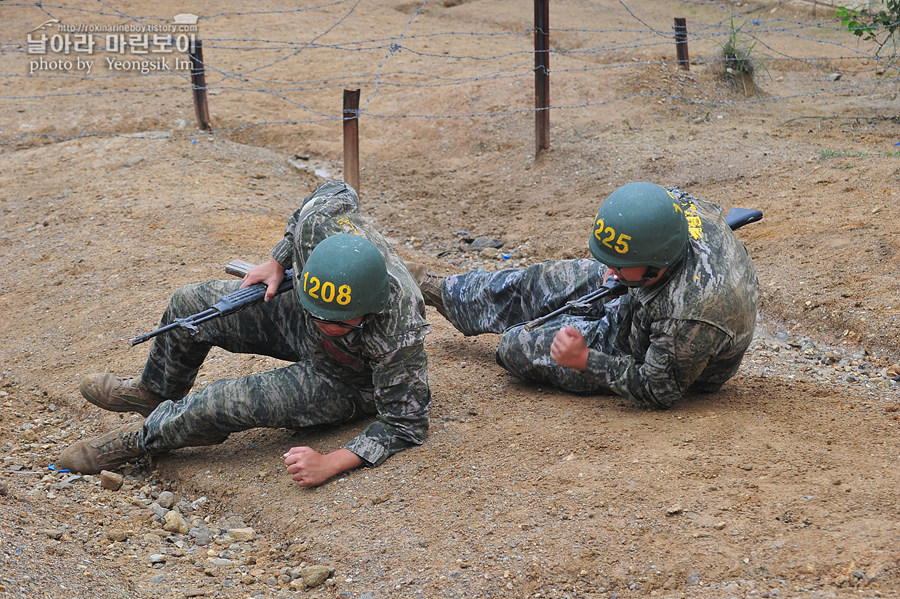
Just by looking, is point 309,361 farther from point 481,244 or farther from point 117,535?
point 481,244

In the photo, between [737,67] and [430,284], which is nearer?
[430,284]

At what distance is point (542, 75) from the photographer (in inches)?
320

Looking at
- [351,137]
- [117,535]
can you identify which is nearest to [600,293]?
[117,535]

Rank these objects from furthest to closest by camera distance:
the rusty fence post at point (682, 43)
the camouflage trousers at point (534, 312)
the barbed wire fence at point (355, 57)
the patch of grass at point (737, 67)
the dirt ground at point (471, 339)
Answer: the patch of grass at point (737, 67) < the rusty fence post at point (682, 43) < the barbed wire fence at point (355, 57) < the camouflage trousers at point (534, 312) < the dirt ground at point (471, 339)

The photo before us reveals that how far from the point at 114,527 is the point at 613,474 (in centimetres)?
189

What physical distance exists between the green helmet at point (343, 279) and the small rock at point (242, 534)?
870 millimetres

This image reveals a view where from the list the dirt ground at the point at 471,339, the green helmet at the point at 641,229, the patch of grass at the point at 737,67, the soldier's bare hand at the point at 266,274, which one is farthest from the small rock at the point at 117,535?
the patch of grass at the point at 737,67

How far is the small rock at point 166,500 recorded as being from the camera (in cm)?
371

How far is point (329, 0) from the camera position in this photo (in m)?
14.0

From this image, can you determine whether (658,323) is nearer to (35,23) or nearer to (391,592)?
(391,592)

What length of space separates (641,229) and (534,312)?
3.76ft

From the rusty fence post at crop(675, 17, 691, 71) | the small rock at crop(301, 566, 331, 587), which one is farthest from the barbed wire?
the small rock at crop(301, 566, 331, 587)

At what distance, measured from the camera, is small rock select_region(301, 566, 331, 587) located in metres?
3.02

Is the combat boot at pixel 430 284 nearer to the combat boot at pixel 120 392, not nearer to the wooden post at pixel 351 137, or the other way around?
the combat boot at pixel 120 392
